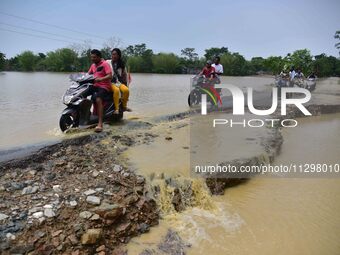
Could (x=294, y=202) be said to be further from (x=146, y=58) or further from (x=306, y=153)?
(x=146, y=58)

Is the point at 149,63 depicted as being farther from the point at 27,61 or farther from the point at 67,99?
the point at 67,99

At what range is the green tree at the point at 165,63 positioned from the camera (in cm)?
6700

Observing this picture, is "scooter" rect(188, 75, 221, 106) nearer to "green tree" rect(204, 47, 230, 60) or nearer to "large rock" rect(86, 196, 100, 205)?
"large rock" rect(86, 196, 100, 205)

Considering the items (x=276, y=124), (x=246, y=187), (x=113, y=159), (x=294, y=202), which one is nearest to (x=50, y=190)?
(x=113, y=159)

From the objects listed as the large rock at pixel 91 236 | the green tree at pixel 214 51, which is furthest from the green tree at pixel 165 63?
the large rock at pixel 91 236

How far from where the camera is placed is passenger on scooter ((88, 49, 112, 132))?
6.32 m

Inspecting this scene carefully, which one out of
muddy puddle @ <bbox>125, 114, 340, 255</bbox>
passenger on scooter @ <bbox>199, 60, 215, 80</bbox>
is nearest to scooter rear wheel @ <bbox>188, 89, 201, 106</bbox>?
passenger on scooter @ <bbox>199, 60, 215, 80</bbox>

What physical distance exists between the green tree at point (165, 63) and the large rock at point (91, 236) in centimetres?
6529

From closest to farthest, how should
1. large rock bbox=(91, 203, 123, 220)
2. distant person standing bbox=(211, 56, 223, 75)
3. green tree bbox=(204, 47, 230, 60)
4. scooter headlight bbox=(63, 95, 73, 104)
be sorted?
large rock bbox=(91, 203, 123, 220) → scooter headlight bbox=(63, 95, 73, 104) → distant person standing bbox=(211, 56, 223, 75) → green tree bbox=(204, 47, 230, 60)

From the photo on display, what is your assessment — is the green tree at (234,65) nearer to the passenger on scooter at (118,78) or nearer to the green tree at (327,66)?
the green tree at (327,66)

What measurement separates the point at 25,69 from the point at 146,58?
25.1 m

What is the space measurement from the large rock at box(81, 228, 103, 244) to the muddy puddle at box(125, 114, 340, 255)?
1.18ft

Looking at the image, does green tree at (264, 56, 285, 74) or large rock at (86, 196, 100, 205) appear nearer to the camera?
large rock at (86, 196, 100, 205)

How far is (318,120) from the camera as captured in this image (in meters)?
10.5
